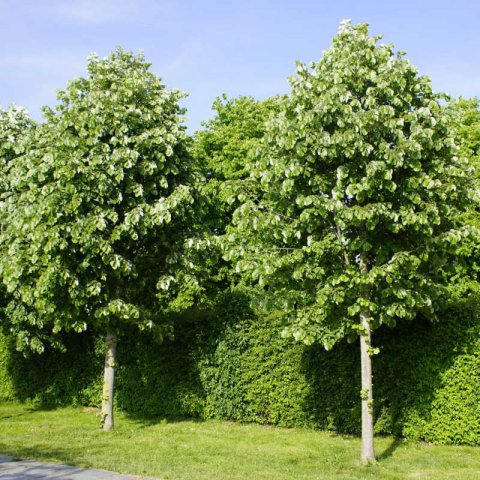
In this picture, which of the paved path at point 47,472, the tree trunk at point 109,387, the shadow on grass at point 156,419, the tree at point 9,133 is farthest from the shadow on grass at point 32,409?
the paved path at point 47,472

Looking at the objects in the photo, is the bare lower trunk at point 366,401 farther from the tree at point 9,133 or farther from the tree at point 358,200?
the tree at point 9,133

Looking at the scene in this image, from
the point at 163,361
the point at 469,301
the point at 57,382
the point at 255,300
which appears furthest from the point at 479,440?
the point at 57,382

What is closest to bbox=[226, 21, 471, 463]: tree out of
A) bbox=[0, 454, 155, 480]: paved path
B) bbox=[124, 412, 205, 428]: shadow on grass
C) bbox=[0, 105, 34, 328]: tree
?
bbox=[0, 454, 155, 480]: paved path

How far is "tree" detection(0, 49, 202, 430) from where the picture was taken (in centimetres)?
1300

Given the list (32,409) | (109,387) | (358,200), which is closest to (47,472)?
(109,387)

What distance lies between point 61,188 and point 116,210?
1507 millimetres

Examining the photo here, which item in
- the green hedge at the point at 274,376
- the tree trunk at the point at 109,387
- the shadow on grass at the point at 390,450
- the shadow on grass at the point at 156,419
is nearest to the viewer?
the shadow on grass at the point at 390,450

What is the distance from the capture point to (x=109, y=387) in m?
14.7

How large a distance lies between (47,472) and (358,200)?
702 centimetres

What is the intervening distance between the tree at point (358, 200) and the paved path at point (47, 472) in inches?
157

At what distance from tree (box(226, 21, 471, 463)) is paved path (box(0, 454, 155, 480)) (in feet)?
13.1

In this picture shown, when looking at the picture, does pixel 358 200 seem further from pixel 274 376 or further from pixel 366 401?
pixel 274 376

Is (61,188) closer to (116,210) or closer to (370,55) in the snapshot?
(116,210)

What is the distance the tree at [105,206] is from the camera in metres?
13.0
